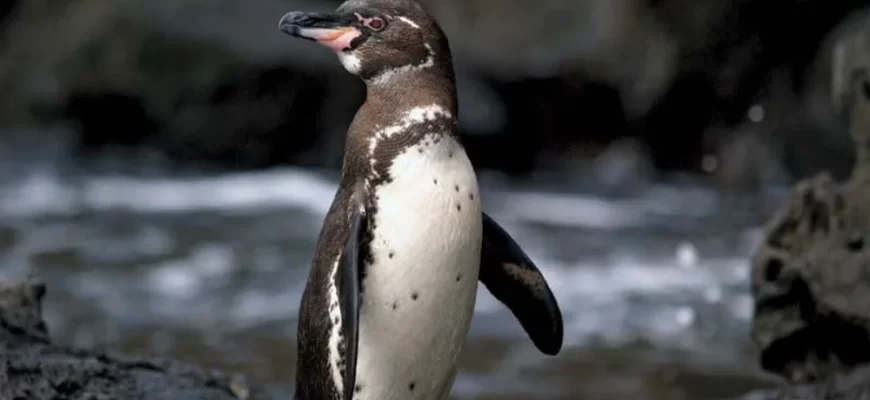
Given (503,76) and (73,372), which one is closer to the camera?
(73,372)

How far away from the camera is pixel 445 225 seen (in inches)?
105

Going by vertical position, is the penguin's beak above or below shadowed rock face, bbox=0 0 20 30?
above

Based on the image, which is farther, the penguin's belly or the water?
the water

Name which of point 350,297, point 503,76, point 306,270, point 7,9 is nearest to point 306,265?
point 306,270

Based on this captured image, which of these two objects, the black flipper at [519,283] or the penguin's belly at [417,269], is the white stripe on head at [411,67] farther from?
the black flipper at [519,283]

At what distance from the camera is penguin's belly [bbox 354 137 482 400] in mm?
2666

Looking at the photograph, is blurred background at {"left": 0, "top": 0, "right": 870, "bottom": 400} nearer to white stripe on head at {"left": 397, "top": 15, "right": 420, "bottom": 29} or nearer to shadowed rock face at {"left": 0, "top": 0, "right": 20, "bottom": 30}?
shadowed rock face at {"left": 0, "top": 0, "right": 20, "bottom": 30}

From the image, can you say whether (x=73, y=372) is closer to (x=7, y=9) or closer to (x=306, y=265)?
(x=306, y=265)

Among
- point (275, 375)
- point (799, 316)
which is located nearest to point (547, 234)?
point (275, 375)

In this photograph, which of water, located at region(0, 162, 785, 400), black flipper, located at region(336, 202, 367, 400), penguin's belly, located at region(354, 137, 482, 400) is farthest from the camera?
water, located at region(0, 162, 785, 400)

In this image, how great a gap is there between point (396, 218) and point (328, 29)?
0.40 meters

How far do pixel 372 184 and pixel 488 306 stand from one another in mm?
4688

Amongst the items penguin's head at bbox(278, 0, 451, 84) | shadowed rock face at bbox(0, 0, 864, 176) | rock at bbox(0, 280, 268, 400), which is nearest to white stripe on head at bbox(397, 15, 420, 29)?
penguin's head at bbox(278, 0, 451, 84)

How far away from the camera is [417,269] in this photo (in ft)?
8.77
